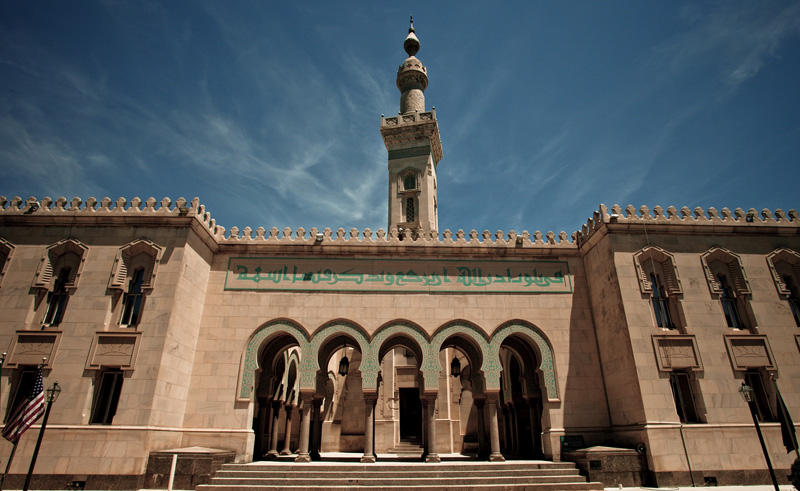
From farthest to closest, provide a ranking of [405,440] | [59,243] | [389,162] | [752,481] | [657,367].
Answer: [389,162] < [405,440] < [59,243] < [657,367] < [752,481]

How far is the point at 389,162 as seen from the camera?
95.5 ft

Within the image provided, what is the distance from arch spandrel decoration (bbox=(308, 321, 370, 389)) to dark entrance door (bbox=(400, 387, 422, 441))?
32.8 feet

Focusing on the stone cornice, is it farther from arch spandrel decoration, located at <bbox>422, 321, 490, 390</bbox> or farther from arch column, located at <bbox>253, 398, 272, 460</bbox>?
arch column, located at <bbox>253, 398, 272, 460</bbox>

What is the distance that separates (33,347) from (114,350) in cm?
211

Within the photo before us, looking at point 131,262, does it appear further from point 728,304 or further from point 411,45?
point 411,45

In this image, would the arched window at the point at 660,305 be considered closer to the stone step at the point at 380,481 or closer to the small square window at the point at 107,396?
the stone step at the point at 380,481

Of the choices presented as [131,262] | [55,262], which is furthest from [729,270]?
[55,262]

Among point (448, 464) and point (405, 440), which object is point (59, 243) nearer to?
point (448, 464)

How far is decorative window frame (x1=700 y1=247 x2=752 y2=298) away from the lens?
42.7 ft

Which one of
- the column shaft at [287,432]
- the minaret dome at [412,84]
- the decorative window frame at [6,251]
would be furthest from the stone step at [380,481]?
the minaret dome at [412,84]

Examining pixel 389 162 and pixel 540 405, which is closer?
pixel 540 405

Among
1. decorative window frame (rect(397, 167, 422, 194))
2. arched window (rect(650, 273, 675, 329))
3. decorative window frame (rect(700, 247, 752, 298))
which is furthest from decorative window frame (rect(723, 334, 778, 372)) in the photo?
decorative window frame (rect(397, 167, 422, 194))

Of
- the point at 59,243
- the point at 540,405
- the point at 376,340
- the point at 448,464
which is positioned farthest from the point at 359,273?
the point at 59,243

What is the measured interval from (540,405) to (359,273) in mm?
7435
